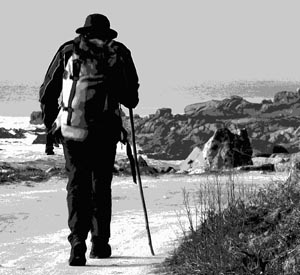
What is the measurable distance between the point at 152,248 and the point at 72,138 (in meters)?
1.24

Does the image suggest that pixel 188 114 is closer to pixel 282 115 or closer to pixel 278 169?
pixel 282 115

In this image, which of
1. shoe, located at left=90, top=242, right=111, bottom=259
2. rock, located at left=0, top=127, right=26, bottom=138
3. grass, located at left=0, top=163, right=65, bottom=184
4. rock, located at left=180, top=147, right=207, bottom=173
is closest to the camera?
shoe, located at left=90, top=242, right=111, bottom=259

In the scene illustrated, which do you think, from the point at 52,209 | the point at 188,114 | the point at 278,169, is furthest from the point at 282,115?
the point at 52,209

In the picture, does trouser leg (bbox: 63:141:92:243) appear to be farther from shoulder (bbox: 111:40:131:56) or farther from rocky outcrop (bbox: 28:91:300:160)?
rocky outcrop (bbox: 28:91:300:160)

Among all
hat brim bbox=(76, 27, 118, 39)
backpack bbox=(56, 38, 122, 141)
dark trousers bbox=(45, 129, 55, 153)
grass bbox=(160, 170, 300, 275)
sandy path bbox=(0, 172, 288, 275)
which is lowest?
sandy path bbox=(0, 172, 288, 275)

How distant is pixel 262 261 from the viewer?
18.0ft

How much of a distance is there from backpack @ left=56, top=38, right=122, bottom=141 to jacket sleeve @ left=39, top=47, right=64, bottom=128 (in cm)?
11

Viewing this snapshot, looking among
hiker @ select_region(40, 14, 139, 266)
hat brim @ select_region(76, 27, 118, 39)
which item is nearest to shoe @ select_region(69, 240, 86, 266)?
hiker @ select_region(40, 14, 139, 266)

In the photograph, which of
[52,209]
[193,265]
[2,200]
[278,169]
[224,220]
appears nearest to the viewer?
[193,265]

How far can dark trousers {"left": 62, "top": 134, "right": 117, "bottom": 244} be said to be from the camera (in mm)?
7246

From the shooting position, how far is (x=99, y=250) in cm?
747

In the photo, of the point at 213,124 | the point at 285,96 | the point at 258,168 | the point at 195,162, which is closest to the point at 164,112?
the point at 213,124

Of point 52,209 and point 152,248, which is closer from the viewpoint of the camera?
point 152,248

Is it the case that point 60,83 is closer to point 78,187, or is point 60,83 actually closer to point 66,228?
point 78,187
